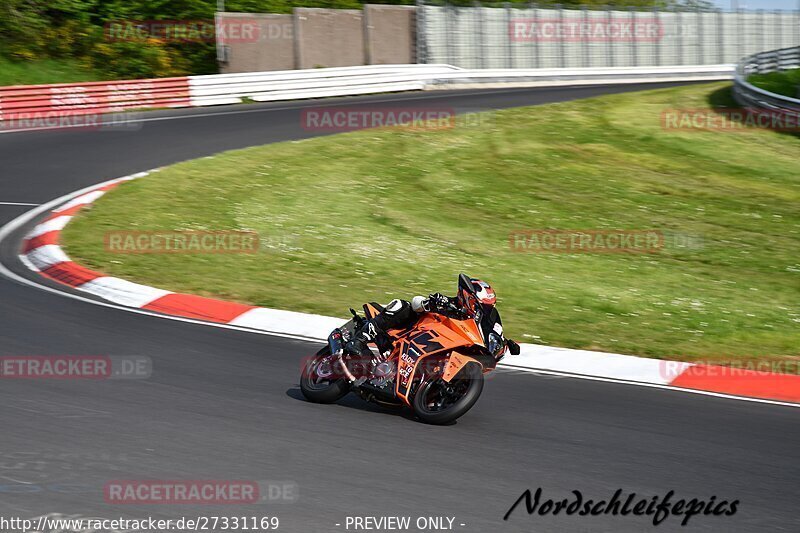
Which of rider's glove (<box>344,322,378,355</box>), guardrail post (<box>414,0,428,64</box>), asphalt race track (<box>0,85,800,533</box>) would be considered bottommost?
asphalt race track (<box>0,85,800,533</box>)

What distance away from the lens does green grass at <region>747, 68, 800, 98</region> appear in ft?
87.5

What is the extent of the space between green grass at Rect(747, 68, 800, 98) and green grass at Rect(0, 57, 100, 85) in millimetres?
20776

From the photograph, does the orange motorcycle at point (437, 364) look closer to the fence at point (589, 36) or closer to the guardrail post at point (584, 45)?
the fence at point (589, 36)

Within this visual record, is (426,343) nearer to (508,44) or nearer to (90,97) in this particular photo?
(90,97)

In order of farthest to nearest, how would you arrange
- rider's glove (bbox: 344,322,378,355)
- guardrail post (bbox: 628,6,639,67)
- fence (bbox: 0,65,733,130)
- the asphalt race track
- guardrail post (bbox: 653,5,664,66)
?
guardrail post (bbox: 653,5,664,66) < guardrail post (bbox: 628,6,639,67) < fence (bbox: 0,65,733,130) < rider's glove (bbox: 344,322,378,355) < the asphalt race track

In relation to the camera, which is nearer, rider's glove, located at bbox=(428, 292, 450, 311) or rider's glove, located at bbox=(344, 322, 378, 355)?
rider's glove, located at bbox=(428, 292, 450, 311)

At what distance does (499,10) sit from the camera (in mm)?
37906

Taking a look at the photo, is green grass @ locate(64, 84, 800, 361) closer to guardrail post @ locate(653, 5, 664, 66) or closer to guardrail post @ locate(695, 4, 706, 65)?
guardrail post @ locate(653, 5, 664, 66)

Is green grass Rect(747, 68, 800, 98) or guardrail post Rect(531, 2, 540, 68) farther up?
guardrail post Rect(531, 2, 540, 68)

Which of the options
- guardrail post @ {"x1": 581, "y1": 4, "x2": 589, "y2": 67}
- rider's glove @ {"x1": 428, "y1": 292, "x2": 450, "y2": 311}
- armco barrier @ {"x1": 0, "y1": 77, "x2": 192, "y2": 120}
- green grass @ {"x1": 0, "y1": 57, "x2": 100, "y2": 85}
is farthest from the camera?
guardrail post @ {"x1": 581, "y1": 4, "x2": 589, "y2": 67}

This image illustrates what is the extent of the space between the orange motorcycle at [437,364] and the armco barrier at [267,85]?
19049 millimetres

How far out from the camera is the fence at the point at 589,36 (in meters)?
37.0

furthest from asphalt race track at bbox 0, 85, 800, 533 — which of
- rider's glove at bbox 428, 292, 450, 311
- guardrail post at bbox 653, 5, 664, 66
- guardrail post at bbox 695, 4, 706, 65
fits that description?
guardrail post at bbox 695, 4, 706, 65

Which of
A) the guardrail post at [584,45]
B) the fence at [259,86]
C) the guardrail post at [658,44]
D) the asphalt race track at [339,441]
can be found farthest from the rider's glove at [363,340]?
the guardrail post at [658,44]
